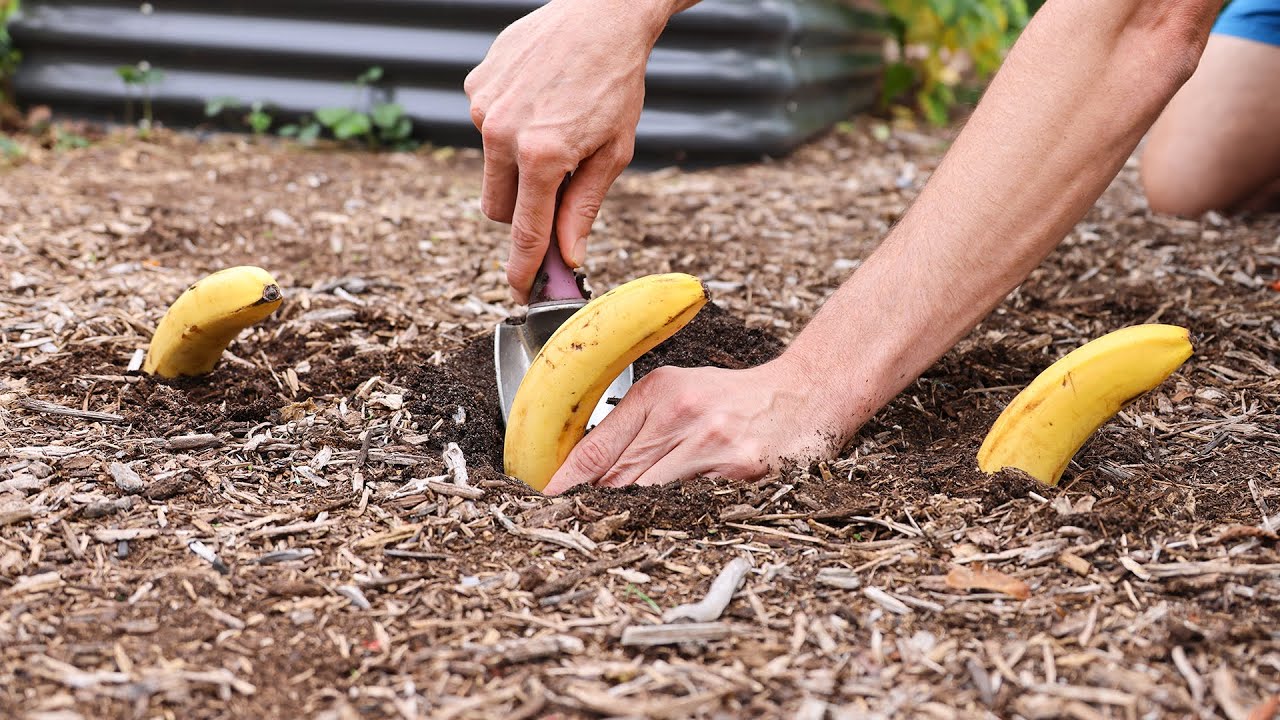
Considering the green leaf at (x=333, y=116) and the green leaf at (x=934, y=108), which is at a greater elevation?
the green leaf at (x=333, y=116)

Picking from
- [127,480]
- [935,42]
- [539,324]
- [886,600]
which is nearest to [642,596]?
[886,600]

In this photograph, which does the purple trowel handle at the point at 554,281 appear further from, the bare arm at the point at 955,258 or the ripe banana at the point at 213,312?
the ripe banana at the point at 213,312

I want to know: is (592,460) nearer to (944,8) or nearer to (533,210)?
(533,210)

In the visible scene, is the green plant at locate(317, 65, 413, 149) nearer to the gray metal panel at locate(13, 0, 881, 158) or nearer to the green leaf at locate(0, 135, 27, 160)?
the gray metal panel at locate(13, 0, 881, 158)

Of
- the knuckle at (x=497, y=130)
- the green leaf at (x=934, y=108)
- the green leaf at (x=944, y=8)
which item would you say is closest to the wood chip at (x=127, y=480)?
the knuckle at (x=497, y=130)

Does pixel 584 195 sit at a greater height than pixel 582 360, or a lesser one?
greater

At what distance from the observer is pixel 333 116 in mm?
4074

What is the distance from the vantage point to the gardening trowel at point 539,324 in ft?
6.44

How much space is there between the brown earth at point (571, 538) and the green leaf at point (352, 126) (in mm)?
1494

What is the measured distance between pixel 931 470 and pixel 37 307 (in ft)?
6.74

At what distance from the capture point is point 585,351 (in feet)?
5.59

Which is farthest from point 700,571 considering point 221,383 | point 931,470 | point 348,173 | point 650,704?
point 348,173

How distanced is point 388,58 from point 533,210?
2.56 meters

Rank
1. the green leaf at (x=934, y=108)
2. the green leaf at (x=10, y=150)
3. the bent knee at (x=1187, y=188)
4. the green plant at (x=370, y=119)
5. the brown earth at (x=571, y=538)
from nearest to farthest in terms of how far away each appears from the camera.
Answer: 1. the brown earth at (x=571, y=538)
2. the bent knee at (x=1187, y=188)
3. the green leaf at (x=10, y=150)
4. the green plant at (x=370, y=119)
5. the green leaf at (x=934, y=108)
